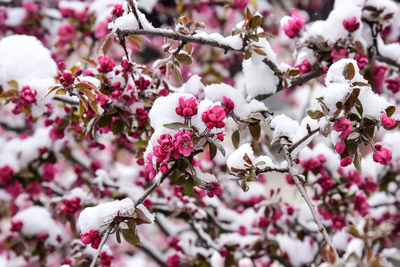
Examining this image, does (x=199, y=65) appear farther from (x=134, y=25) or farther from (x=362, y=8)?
(x=134, y=25)

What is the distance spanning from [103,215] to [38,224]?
1346 millimetres

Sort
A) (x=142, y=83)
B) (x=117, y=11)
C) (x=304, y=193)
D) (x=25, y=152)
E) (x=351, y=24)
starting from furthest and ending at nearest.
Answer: (x=25, y=152), (x=351, y=24), (x=142, y=83), (x=117, y=11), (x=304, y=193)

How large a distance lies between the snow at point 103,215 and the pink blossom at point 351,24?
3.91ft

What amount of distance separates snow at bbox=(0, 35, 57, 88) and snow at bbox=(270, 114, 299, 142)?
1034 millimetres

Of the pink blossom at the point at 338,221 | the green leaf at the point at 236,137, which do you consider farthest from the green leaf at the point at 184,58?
the pink blossom at the point at 338,221

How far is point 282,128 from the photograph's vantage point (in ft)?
4.48

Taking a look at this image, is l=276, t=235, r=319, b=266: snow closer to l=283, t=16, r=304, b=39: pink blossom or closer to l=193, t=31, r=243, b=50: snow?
l=283, t=16, r=304, b=39: pink blossom

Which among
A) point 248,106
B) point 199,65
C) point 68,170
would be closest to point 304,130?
point 248,106

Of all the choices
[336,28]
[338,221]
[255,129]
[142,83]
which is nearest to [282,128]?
[255,129]

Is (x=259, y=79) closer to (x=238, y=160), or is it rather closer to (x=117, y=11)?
(x=238, y=160)

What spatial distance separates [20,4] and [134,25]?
219 centimetres

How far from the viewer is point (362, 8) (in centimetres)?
191

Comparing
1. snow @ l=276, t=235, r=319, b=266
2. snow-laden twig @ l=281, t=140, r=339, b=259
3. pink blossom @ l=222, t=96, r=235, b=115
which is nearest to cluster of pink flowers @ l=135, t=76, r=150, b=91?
pink blossom @ l=222, t=96, r=235, b=115

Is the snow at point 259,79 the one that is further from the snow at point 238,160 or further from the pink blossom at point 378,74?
the pink blossom at point 378,74
